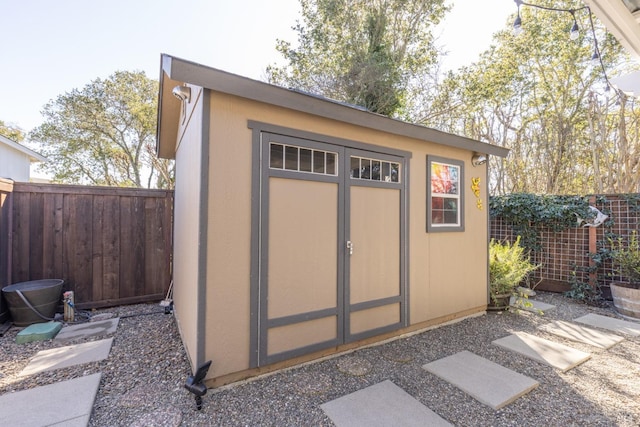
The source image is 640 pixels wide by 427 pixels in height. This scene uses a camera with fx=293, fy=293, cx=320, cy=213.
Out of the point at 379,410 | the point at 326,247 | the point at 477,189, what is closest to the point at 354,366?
the point at 379,410

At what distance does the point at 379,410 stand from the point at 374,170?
223cm

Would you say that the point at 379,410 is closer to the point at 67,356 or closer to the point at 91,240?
the point at 67,356

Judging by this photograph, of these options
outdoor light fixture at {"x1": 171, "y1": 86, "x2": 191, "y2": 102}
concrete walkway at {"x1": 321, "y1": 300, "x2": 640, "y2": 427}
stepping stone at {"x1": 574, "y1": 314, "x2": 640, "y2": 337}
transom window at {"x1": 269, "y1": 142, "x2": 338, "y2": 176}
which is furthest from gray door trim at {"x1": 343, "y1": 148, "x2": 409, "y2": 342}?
stepping stone at {"x1": 574, "y1": 314, "x2": 640, "y2": 337}

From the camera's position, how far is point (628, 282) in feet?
14.9

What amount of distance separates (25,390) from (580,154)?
1303 cm

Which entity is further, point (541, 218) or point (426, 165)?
point (541, 218)

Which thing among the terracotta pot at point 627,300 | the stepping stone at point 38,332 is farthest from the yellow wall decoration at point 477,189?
the stepping stone at point 38,332

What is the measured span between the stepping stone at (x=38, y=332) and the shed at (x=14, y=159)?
7.75 metres

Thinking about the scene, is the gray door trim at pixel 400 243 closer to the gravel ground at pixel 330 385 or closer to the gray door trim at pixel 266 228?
the gray door trim at pixel 266 228

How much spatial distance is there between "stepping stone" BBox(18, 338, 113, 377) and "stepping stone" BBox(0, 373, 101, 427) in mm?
392

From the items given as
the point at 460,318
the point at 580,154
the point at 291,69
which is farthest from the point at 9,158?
the point at 580,154

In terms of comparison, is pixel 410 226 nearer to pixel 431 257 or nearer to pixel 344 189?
pixel 431 257

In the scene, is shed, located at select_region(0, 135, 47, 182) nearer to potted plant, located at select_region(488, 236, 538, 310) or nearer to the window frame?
the window frame

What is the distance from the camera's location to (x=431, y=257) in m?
3.71
